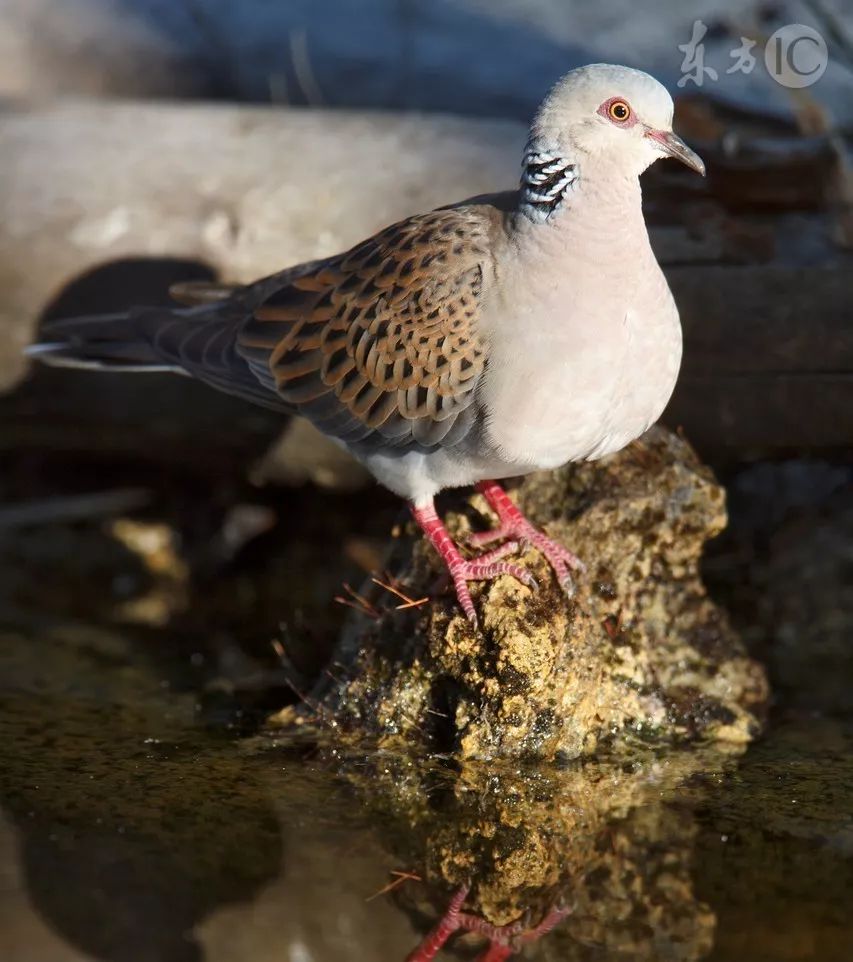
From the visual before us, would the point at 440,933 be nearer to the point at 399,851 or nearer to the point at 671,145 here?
the point at 399,851

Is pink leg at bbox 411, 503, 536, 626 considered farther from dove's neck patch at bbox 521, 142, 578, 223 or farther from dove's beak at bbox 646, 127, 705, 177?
dove's beak at bbox 646, 127, 705, 177

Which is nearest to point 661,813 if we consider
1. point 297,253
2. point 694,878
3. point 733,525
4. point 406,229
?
point 694,878

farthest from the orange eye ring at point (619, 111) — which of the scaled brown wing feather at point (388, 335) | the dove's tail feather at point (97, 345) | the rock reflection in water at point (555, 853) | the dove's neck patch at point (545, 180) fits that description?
the dove's tail feather at point (97, 345)

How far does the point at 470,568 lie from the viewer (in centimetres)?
396

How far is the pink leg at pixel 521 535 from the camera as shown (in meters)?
4.05

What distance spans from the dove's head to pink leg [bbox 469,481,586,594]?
109cm

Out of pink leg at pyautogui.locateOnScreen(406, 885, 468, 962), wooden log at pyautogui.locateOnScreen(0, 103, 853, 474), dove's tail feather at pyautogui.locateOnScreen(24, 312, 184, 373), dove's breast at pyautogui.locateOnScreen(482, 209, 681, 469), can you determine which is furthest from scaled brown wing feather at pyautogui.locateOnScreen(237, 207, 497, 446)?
pink leg at pyautogui.locateOnScreen(406, 885, 468, 962)

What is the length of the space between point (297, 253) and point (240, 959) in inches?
116

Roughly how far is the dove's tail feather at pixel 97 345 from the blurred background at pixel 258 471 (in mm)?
476

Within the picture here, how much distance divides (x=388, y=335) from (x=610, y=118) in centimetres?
86

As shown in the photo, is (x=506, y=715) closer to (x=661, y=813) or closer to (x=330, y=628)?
(x=661, y=813)

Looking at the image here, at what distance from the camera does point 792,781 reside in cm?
374

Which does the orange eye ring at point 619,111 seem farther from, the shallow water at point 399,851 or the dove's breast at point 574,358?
the shallow water at point 399,851

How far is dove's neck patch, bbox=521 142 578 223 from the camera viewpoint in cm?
367
